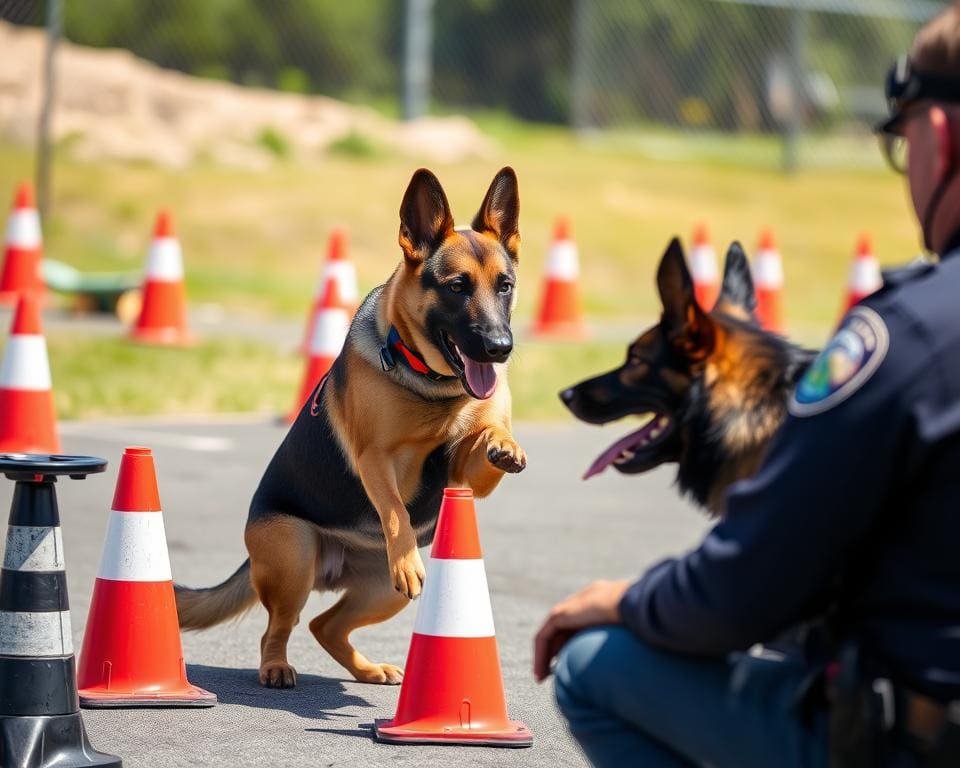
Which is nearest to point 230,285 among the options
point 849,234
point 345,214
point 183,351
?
point 345,214

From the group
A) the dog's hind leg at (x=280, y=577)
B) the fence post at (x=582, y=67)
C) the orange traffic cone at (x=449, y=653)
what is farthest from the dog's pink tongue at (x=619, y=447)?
the fence post at (x=582, y=67)

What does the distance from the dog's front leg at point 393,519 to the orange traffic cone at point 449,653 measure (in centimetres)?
38

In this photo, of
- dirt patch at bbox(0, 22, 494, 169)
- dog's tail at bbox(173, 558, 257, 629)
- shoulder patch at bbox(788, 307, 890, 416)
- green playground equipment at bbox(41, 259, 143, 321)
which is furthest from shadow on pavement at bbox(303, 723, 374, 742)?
dirt patch at bbox(0, 22, 494, 169)

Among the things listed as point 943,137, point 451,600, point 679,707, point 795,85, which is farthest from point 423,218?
point 795,85

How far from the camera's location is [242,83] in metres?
25.5

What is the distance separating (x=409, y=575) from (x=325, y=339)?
4659 millimetres

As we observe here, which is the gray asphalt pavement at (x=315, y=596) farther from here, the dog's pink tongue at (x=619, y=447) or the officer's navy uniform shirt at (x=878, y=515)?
the officer's navy uniform shirt at (x=878, y=515)

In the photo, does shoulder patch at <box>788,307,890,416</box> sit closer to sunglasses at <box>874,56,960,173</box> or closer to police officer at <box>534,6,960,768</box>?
police officer at <box>534,6,960,768</box>

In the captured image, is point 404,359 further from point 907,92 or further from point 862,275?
point 862,275

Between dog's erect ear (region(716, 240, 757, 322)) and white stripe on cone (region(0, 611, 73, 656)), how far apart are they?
1603 mm

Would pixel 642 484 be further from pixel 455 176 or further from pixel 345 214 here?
pixel 455 176

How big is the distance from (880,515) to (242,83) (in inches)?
956

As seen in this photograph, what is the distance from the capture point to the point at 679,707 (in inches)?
97.6

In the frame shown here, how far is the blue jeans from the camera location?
7.86ft
